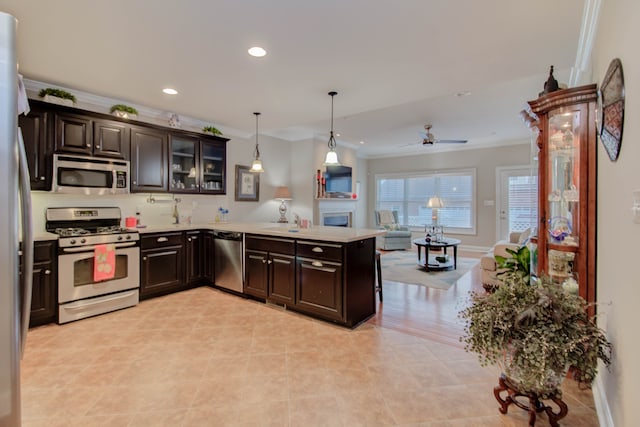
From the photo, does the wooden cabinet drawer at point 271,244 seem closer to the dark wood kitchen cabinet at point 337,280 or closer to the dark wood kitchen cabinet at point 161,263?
the dark wood kitchen cabinet at point 337,280

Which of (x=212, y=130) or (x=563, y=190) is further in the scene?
(x=212, y=130)

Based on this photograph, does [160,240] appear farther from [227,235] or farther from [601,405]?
[601,405]

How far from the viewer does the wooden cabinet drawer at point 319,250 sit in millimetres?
3029

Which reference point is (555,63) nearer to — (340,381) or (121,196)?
(340,381)

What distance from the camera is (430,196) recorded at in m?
Result: 8.52

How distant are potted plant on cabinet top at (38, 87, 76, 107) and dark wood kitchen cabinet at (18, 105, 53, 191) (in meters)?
0.14

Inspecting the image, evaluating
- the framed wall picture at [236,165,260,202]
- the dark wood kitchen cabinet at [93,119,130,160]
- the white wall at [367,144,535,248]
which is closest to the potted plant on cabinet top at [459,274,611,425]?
the dark wood kitchen cabinet at [93,119,130,160]

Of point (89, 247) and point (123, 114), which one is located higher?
point (123, 114)

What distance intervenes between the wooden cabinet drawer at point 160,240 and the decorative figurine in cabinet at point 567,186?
4016mm

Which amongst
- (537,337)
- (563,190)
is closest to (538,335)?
(537,337)

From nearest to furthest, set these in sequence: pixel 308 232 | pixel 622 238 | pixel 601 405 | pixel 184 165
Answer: pixel 622 238
pixel 601 405
pixel 308 232
pixel 184 165

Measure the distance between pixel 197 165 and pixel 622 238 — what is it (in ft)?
15.2

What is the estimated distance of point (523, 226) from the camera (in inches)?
287

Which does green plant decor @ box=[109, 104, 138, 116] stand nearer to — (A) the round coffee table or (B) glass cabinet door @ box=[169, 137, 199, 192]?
(B) glass cabinet door @ box=[169, 137, 199, 192]
